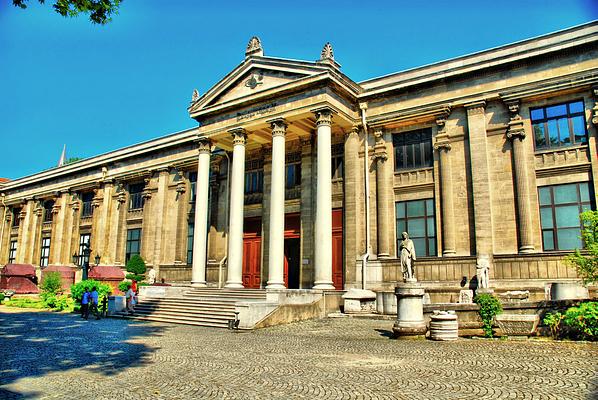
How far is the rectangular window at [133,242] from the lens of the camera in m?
35.3

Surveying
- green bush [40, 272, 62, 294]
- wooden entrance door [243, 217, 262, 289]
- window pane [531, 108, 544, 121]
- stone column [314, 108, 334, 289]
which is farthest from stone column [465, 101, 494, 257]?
green bush [40, 272, 62, 294]

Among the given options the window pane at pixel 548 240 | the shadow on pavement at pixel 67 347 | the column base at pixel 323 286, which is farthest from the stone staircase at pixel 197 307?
the window pane at pixel 548 240

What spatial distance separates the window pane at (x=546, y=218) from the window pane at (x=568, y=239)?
434 millimetres

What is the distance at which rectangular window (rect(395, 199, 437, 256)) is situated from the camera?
73.1 feet

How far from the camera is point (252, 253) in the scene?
92.2 ft

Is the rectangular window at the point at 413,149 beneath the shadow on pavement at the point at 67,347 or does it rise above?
above

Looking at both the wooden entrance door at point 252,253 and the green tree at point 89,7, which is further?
the wooden entrance door at point 252,253

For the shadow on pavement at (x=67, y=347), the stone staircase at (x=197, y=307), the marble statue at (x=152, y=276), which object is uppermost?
the marble statue at (x=152, y=276)

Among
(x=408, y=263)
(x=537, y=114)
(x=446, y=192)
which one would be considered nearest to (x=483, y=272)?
(x=446, y=192)

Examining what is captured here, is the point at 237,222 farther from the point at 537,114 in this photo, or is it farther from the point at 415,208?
the point at 537,114

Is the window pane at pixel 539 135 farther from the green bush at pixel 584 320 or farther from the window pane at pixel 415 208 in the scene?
the green bush at pixel 584 320

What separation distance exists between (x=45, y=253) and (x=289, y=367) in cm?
4100

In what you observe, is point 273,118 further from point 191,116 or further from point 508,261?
point 508,261

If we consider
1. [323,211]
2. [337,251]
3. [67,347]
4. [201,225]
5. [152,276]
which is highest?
[323,211]
